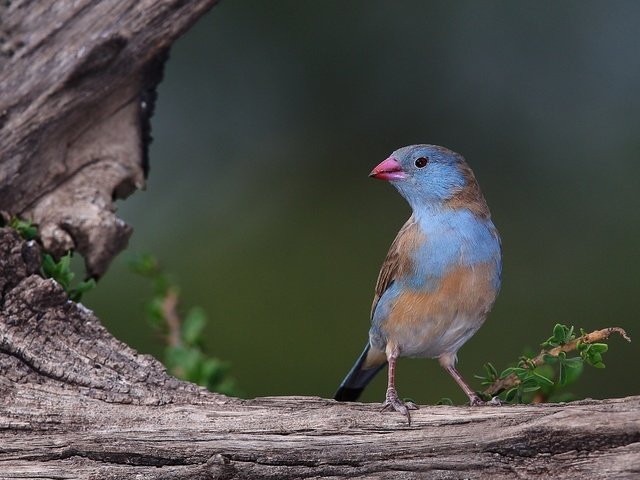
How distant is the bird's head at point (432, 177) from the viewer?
443cm

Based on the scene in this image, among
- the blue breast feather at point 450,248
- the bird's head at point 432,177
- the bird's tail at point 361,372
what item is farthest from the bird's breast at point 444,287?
the bird's tail at point 361,372

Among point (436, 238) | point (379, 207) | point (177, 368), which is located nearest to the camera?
point (436, 238)

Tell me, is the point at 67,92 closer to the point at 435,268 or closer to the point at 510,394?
the point at 435,268

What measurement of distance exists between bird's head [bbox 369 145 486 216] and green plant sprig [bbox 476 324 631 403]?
0.91m

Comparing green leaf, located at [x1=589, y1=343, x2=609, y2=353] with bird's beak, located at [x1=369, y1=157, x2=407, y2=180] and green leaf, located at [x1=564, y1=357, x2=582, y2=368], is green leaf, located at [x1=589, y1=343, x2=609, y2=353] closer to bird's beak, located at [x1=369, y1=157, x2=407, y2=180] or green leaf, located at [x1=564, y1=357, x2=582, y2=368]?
green leaf, located at [x1=564, y1=357, x2=582, y2=368]

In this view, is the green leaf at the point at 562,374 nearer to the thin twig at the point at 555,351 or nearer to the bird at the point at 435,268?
the thin twig at the point at 555,351

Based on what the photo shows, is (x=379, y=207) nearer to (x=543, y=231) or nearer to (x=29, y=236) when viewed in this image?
(x=543, y=231)

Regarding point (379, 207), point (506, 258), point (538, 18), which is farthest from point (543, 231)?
point (538, 18)

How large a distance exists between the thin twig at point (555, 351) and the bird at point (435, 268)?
0.20 metres

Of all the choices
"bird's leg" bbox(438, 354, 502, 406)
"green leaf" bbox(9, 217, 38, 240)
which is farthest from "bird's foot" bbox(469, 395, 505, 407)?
"green leaf" bbox(9, 217, 38, 240)

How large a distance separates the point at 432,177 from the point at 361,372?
0.93 metres

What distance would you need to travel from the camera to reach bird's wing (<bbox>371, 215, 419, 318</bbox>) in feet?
14.0

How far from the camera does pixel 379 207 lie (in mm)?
7047

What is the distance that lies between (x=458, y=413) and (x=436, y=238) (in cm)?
97
